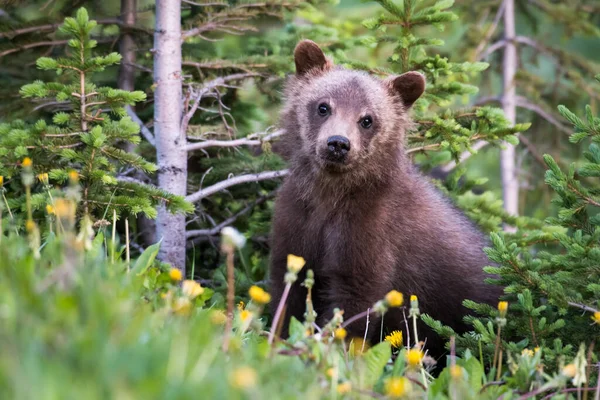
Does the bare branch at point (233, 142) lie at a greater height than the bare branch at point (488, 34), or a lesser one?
lesser

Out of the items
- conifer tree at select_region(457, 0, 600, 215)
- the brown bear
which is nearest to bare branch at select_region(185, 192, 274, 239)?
the brown bear

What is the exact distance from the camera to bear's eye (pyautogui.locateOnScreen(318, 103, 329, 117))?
5777 mm

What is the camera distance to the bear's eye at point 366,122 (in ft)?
19.0

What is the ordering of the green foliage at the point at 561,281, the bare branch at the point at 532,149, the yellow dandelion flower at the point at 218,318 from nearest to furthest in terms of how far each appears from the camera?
the yellow dandelion flower at the point at 218,318, the green foliage at the point at 561,281, the bare branch at the point at 532,149

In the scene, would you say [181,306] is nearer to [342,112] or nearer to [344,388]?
[344,388]

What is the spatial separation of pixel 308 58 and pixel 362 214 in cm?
144

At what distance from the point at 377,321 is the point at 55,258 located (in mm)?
2746

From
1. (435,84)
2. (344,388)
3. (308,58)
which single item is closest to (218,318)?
(344,388)

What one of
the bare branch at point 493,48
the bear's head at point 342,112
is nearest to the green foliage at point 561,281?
the bear's head at point 342,112

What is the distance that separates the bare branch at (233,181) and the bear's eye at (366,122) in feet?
2.56

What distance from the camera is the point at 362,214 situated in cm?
547

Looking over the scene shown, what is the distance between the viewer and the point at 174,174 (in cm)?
599

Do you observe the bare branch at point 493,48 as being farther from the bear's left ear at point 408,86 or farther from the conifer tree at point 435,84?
the bear's left ear at point 408,86

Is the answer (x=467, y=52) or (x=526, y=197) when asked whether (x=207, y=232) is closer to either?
(x=467, y=52)
